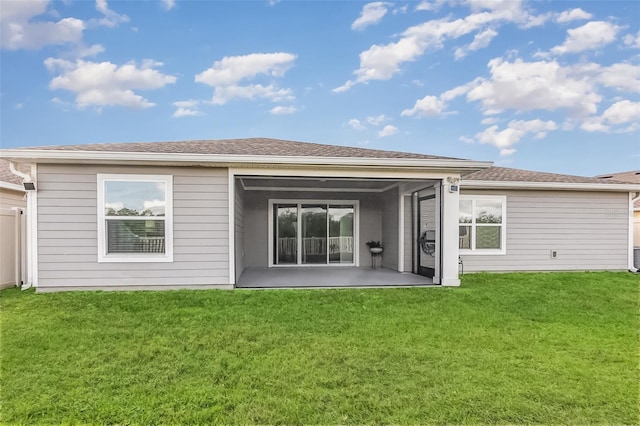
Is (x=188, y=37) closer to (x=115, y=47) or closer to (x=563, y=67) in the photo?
(x=115, y=47)

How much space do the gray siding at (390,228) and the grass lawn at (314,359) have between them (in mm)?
3958

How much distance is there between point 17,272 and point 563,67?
56.3ft

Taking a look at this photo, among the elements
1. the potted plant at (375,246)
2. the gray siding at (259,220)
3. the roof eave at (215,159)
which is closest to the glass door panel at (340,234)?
the gray siding at (259,220)

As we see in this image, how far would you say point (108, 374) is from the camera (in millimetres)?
3469

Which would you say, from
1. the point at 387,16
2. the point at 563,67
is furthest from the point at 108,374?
the point at 563,67

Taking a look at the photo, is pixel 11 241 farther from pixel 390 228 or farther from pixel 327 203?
pixel 390 228

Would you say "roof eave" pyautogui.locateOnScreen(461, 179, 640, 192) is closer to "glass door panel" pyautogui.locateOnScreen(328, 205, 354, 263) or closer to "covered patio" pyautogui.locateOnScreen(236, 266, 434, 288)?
"covered patio" pyautogui.locateOnScreen(236, 266, 434, 288)

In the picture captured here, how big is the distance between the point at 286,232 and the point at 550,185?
7431 mm

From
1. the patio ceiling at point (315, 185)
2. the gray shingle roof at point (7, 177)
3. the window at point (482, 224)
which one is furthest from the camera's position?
the patio ceiling at point (315, 185)

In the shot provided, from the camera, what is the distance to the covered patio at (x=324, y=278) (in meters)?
7.82

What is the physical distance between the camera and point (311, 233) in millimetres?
11664

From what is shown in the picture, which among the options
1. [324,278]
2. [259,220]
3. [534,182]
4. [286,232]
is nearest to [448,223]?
[324,278]

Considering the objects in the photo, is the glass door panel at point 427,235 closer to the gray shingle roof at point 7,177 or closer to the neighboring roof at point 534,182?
the neighboring roof at point 534,182

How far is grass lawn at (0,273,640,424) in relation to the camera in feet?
9.24
